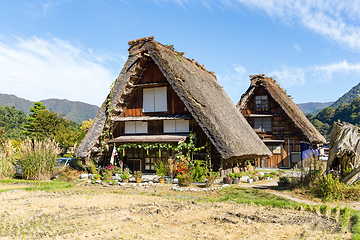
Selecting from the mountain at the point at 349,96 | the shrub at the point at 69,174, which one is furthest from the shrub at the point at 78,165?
the mountain at the point at 349,96

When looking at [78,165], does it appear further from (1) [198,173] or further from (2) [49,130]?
(2) [49,130]

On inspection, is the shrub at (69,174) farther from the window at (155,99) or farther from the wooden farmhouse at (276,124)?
the wooden farmhouse at (276,124)

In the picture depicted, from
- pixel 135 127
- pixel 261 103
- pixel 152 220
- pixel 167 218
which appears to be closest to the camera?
pixel 152 220

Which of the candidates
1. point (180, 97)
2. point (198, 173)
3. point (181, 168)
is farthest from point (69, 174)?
point (180, 97)

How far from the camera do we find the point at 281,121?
25.2m

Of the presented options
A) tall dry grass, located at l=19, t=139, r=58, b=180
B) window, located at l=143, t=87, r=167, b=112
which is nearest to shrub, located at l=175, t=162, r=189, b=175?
window, located at l=143, t=87, r=167, b=112

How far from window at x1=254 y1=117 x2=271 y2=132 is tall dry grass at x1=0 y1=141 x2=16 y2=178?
60.4 ft

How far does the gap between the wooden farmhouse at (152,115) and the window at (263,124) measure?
8534 mm

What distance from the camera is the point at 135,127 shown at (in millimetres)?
17812

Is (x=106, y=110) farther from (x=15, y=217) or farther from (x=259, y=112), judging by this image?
(x=259, y=112)

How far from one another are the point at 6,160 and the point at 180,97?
9.86 metres

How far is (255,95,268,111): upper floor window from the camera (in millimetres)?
26094

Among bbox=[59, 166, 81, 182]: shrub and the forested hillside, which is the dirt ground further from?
the forested hillside

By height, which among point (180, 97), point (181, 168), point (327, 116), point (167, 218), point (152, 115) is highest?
point (327, 116)
